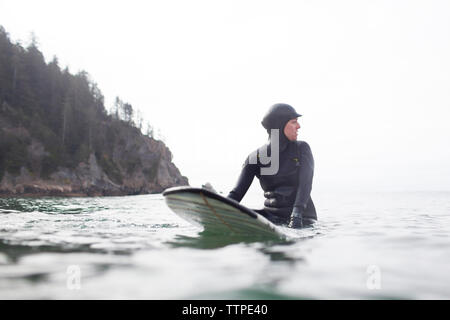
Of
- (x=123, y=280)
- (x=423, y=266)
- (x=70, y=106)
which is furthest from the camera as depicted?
(x=70, y=106)

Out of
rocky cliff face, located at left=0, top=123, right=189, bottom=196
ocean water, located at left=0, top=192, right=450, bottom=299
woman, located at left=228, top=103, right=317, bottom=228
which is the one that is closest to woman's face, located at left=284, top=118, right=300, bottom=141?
woman, located at left=228, top=103, right=317, bottom=228

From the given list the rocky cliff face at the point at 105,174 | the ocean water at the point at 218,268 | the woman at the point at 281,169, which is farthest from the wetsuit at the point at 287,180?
the rocky cliff face at the point at 105,174

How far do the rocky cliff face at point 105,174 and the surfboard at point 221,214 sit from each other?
42002mm

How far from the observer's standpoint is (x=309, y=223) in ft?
18.0

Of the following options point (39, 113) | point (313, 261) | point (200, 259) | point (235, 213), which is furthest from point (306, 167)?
point (39, 113)

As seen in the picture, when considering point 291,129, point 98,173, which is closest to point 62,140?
point 98,173

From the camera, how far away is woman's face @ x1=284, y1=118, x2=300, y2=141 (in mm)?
5355

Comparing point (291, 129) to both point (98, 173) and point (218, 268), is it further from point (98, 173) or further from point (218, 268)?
point (98, 173)

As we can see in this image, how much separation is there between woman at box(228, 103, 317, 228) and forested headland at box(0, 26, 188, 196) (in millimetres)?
41926

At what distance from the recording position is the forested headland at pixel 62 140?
1730 inches

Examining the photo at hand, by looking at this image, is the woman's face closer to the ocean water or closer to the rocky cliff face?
the ocean water

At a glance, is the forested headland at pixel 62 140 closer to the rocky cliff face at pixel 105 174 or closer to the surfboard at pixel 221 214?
the rocky cliff face at pixel 105 174
